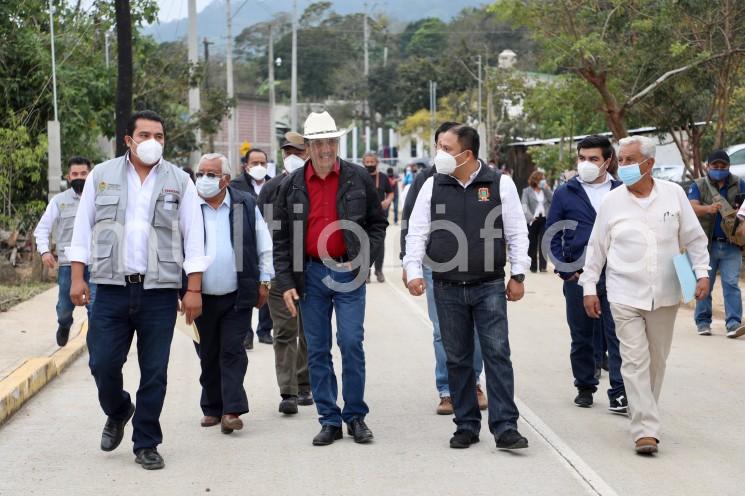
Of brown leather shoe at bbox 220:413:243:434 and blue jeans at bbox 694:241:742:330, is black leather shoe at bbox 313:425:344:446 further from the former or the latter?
blue jeans at bbox 694:241:742:330

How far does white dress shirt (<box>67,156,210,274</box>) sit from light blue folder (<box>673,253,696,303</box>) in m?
3.05

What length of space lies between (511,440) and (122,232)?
2758 millimetres

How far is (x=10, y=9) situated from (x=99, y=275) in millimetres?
16762

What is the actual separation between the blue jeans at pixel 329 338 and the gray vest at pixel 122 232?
1.05 metres

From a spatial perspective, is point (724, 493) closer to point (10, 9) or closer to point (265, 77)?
point (10, 9)

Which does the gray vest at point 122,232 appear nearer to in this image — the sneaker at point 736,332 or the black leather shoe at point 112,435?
the black leather shoe at point 112,435

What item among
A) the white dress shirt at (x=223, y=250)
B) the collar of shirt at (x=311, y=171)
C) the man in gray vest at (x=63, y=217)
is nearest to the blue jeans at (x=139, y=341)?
the white dress shirt at (x=223, y=250)

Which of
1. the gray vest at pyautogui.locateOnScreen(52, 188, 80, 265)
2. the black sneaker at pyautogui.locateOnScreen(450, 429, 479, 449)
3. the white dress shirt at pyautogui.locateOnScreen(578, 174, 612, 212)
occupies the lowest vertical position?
the black sneaker at pyautogui.locateOnScreen(450, 429, 479, 449)

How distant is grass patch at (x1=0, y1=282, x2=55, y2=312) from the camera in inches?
611

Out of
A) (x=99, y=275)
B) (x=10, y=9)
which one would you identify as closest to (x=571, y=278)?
(x=99, y=275)

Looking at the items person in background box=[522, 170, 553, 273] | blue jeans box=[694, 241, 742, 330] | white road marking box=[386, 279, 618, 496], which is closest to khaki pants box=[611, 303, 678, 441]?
white road marking box=[386, 279, 618, 496]

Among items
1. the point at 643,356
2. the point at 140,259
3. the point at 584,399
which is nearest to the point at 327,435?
the point at 140,259

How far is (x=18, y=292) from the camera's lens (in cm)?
1706

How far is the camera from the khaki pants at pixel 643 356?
24.6 feet
